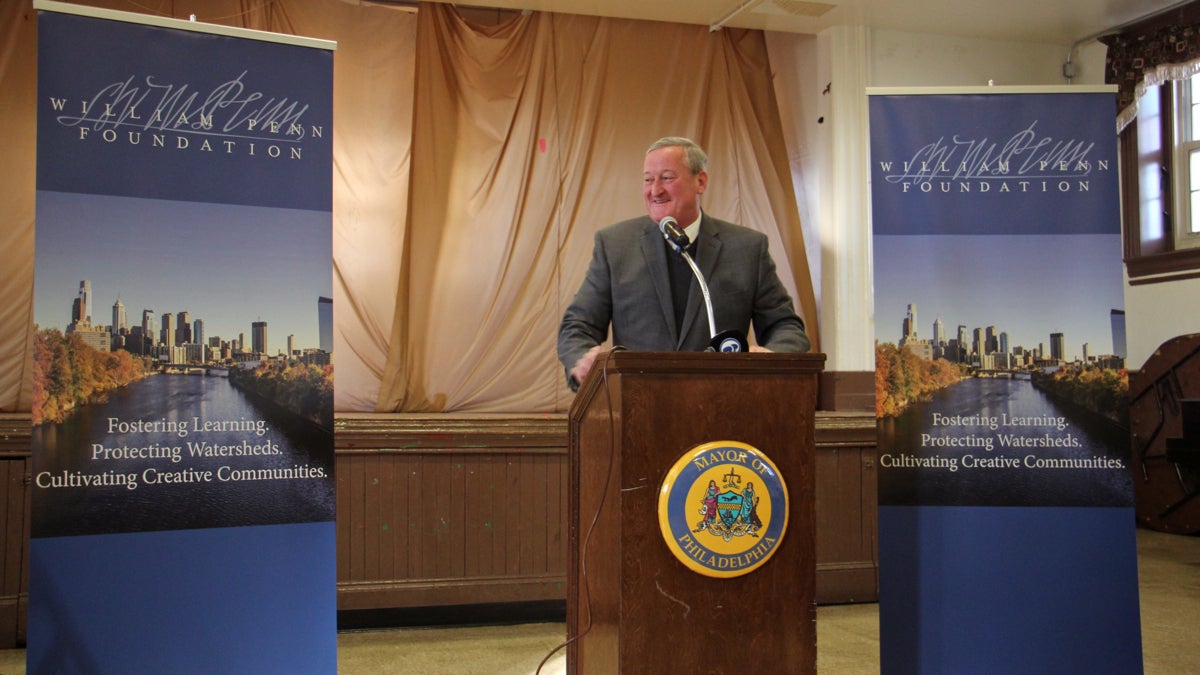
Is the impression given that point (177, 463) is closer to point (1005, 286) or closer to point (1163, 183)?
point (1005, 286)

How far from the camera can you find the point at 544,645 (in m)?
3.84

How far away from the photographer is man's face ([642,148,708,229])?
7.58 ft

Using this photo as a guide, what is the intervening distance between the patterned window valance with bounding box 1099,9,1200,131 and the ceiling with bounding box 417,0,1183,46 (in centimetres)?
17

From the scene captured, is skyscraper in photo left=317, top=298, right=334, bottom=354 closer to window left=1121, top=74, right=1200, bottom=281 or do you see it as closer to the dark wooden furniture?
the dark wooden furniture

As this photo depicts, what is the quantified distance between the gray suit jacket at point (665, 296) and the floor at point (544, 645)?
5.39 feet

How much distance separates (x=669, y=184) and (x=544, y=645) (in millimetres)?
2271

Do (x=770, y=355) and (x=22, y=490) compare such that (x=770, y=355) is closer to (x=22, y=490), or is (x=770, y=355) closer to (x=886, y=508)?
(x=886, y=508)

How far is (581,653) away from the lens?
200 centimetres

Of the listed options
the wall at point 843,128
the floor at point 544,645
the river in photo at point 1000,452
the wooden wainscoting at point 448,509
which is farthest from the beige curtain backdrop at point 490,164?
the river in photo at point 1000,452

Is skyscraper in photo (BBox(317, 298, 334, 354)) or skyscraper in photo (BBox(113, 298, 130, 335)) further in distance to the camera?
skyscraper in photo (BBox(317, 298, 334, 354))

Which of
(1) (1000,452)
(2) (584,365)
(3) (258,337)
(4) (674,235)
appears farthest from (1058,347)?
(3) (258,337)

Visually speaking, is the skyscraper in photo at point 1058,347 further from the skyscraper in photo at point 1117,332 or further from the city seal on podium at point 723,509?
the city seal on podium at point 723,509

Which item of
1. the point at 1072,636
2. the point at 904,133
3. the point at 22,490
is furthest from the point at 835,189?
the point at 22,490
